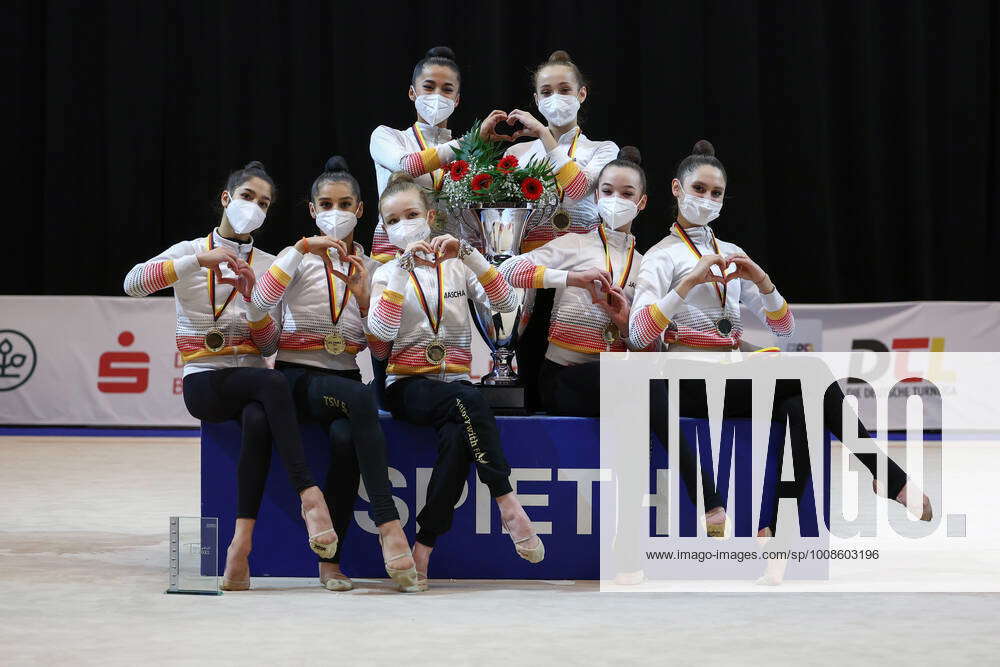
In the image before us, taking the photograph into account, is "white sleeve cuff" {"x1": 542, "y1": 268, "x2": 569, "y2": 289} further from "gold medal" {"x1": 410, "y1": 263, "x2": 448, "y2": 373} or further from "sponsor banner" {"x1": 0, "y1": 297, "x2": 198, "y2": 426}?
"sponsor banner" {"x1": 0, "y1": 297, "x2": 198, "y2": 426}

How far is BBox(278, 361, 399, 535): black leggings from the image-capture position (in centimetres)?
371

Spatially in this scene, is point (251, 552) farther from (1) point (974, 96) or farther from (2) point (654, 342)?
(1) point (974, 96)

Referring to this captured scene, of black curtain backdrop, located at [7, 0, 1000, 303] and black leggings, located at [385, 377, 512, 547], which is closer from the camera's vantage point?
black leggings, located at [385, 377, 512, 547]

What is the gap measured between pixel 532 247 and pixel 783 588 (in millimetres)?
1482

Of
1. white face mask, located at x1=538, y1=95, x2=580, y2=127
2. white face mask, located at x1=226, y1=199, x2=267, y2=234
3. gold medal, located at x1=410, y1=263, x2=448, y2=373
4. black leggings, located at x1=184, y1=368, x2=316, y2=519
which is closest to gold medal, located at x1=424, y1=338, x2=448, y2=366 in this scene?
gold medal, located at x1=410, y1=263, x2=448, y2=373

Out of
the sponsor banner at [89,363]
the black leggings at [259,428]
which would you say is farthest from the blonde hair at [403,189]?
the sponsor banner at [89,363]

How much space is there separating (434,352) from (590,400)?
0.52 metres

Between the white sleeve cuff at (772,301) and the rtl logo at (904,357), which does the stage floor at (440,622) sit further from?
the rtl logo at (904,357)

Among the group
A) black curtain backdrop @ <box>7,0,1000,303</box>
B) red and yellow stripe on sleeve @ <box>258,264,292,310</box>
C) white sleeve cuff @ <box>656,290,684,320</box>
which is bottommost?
white sleeve cuff @ <box>656,290,684,320</box>

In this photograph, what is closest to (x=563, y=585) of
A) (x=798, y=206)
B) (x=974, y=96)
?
(x=798, y=206)

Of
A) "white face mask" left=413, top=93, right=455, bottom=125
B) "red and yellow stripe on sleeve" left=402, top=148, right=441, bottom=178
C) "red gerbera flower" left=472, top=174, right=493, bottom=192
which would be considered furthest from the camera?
"white face mask" left=413, top=93, right=455, bottom=125

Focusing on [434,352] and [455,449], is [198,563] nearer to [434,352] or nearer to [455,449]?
[455,449]

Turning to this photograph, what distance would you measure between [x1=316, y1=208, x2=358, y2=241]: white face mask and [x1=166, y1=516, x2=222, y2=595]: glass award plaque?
3.37 ft

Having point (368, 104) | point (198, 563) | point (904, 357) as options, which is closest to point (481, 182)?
point (198, 563)
